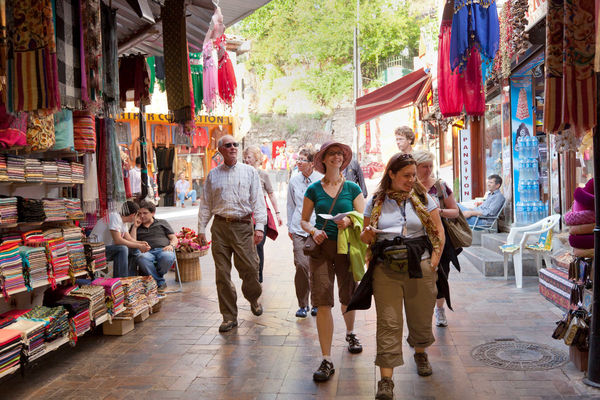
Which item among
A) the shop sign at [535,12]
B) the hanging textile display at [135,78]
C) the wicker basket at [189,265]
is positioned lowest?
the wicker basket at [189,265]

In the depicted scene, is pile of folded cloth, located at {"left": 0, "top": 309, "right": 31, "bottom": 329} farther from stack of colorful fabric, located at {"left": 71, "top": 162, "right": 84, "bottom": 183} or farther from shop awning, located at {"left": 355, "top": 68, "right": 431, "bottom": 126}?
shop awning, located at {"left": 355, "top": 68, "right": 431, "bottom": 126}

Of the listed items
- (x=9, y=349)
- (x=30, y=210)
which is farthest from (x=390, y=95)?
(x=9, y=349)

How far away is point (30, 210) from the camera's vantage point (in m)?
4.83

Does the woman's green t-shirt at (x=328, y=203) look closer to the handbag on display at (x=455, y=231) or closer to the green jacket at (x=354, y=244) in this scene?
the green jacket at (x=354, y=244)

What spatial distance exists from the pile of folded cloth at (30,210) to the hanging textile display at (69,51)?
118 cm

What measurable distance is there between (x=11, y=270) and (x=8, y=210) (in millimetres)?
532

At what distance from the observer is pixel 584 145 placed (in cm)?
442

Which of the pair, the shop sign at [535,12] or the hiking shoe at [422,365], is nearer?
the hiking shoe at [422,365]

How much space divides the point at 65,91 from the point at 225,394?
245 centimetres

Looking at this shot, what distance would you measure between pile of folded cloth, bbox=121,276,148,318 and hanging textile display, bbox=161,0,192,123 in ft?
6.21

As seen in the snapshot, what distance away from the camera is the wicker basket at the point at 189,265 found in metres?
8.58

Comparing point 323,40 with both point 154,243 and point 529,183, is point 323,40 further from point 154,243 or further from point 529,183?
point 154,243

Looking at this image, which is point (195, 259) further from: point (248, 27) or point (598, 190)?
point (248, 27)

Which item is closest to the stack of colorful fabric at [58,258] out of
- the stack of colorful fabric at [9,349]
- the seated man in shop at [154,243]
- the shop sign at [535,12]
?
the stack of colorful fabric at [9,349]
